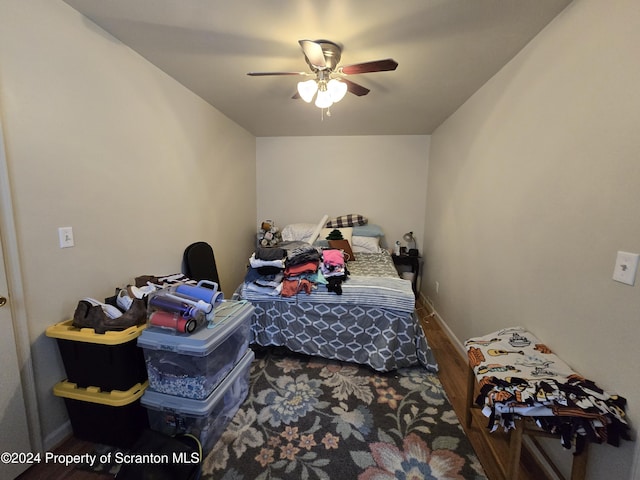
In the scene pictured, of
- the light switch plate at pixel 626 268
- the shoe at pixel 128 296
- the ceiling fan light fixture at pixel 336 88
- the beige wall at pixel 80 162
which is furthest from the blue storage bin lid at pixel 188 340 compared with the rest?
the light switch plate at pixel 626 268

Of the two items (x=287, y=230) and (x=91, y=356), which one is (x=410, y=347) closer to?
(x=91, y=356)

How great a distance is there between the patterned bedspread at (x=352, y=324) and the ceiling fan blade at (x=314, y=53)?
5.22 feet

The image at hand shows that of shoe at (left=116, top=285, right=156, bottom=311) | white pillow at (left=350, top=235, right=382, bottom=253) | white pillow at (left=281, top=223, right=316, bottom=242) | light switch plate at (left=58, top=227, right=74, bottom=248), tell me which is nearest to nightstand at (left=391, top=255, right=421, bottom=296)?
white pillow at (left=350, top=235, right=382, bottom=253)

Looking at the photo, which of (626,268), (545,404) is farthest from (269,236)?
(626,268)

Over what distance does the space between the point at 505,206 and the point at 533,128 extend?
498 mm

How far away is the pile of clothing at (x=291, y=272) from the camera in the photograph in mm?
2148

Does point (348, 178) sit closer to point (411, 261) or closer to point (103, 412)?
point (411, 261)

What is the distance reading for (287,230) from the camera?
12.4ft

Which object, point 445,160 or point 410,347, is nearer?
point 410,347

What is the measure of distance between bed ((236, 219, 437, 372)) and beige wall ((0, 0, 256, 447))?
0.98 m

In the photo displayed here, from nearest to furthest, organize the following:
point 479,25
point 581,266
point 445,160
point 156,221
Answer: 1. point 581,266
2. point 479,25
3. point 156,221
4. point 445,160

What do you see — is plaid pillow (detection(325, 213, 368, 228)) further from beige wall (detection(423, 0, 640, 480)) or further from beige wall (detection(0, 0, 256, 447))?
beige wall (detection(0, 0, 256, 447))

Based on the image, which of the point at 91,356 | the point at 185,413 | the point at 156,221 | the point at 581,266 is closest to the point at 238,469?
the point at 185,413

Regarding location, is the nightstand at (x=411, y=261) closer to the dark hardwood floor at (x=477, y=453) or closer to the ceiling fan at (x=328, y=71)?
the dark hardwood floor at (x=477, y=453)
